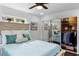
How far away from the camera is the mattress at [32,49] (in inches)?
45.8

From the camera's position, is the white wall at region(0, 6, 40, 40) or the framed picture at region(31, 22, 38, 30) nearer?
the white wall at region(0, 6, 40, 40)

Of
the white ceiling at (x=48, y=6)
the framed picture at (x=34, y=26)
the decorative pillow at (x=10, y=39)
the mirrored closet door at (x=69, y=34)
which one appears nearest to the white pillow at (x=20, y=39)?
the decorative pillow at (x=10, y=39)

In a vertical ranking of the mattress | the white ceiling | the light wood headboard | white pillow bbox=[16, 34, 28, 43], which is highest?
the white ceiling

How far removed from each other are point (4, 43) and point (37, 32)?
0.48 meters

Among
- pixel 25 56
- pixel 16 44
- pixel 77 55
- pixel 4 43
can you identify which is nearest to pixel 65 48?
pixel 77 55

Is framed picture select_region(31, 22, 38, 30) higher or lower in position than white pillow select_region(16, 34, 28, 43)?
higher

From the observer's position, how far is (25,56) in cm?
116

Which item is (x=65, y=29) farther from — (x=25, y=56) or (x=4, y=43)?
(x=4, y=43)

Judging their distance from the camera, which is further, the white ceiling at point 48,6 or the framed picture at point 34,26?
the framed picture at point 34,26

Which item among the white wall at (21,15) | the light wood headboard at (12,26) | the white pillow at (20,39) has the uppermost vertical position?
the white wall at (21,15)

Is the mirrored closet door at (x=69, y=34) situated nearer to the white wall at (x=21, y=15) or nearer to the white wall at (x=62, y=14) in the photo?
the white wall at (x=62, y=14)

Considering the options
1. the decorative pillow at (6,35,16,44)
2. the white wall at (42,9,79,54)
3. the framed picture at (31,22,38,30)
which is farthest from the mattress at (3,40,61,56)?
the white wall at (42,9,79,54)

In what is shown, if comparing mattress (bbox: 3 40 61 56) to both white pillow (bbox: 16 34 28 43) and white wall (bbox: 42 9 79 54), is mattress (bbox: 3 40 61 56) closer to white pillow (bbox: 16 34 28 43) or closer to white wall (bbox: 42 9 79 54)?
white pillow (bbox: 16 34 28 43)

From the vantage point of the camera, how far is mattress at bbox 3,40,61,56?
1.16 m
